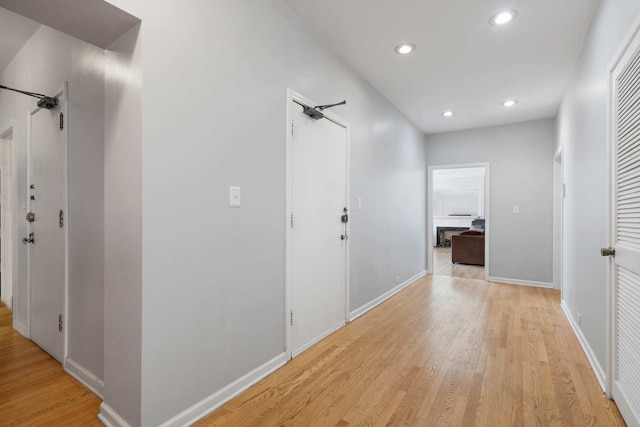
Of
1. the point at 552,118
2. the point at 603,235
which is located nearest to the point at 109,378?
the point at 603,235

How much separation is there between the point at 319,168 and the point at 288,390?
1.72m

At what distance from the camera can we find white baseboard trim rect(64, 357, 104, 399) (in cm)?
185

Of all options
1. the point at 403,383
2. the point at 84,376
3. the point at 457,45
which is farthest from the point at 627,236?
the point at 84,376

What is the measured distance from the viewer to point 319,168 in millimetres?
2707

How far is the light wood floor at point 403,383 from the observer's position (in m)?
1.68

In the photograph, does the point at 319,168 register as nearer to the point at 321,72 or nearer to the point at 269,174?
the point at 269,174

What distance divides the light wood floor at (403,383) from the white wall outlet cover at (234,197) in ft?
3.86

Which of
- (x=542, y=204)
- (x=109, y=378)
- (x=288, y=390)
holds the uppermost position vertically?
(x=542, y=204)

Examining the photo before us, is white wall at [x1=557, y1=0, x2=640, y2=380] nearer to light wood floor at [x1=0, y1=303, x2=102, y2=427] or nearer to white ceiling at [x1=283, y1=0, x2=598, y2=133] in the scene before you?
white ceiling at [x1=283, y1=0, x2=598, y2=133]

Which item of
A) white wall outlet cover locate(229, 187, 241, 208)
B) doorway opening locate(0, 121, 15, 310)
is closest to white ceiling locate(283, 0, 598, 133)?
white wall outlet cover locate(229, 187, 241, 208)

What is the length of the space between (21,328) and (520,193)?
6.61m

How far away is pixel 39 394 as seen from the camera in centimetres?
188

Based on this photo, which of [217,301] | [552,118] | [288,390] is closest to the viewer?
[217,301]

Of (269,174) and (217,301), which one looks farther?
(269,174)
